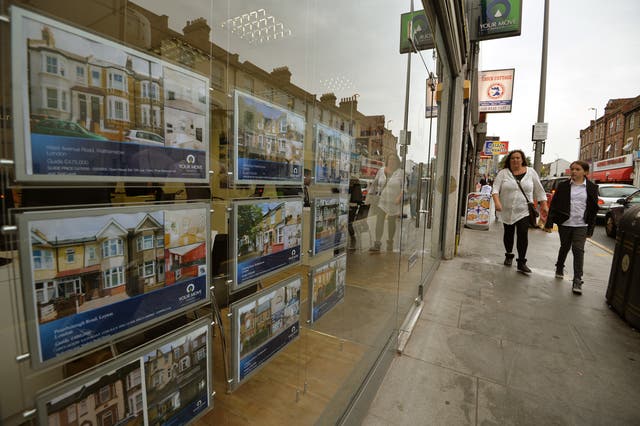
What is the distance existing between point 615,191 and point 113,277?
17302mm

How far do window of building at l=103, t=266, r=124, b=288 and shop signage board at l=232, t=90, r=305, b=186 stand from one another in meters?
0.47

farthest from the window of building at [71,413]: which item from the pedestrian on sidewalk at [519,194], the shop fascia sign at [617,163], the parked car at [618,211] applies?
the shop fascia sign at [617,163]

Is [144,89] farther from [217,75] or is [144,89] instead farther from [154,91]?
[217,75]

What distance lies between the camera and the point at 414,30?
9.90 ft

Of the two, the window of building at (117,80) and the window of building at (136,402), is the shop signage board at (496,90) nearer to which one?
the window of building at (117,80)

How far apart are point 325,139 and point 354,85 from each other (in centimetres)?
56

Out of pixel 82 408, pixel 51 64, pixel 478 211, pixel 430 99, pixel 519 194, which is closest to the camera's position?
pixel 51 64

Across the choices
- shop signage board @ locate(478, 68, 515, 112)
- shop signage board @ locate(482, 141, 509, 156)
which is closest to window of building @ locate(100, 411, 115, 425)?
shop signage board @ locate(478, 68, 515, 112)

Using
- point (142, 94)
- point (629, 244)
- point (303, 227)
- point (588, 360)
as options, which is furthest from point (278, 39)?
point (629, 244)

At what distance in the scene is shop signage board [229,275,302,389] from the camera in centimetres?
121

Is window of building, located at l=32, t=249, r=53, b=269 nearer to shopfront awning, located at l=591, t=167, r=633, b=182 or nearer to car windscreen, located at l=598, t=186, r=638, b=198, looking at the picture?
car windscreen, located at l=598, t=186, r=638, b=198

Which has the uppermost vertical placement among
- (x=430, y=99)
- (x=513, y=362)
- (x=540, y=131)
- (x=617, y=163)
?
(x=617, y=163)

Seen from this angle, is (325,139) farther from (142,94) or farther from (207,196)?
(142,94)

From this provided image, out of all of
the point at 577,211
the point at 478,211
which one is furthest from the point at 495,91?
the point at 577,211
